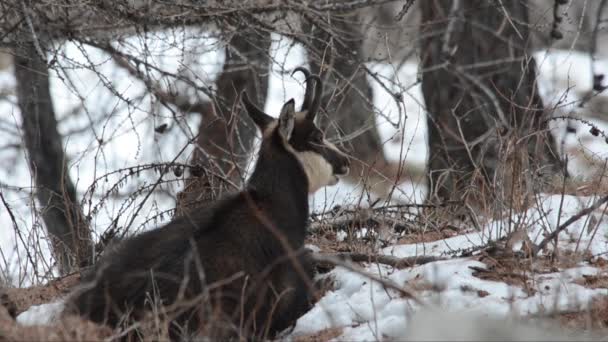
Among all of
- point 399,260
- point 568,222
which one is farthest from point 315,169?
point 568,222

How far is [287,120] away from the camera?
22.3 ft

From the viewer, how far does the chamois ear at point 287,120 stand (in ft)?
22.0

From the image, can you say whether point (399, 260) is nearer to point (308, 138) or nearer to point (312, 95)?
point (308, 138)

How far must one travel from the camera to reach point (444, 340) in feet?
14.6

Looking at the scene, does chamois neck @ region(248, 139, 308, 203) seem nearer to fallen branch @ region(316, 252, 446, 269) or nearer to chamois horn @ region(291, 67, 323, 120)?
chamois horn @ region(291, 67, 323, 120)

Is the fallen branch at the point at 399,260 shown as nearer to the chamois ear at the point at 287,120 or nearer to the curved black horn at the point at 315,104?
the chamois ear at the point at 287,120

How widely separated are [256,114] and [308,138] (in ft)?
1.25

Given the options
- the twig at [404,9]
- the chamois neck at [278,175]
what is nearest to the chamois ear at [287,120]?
the chamois neck at [278,175]

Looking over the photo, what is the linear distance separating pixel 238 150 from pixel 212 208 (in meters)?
5.92

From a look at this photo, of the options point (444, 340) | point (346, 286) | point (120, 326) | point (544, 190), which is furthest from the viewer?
point (544, 190)

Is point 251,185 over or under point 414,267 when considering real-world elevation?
over

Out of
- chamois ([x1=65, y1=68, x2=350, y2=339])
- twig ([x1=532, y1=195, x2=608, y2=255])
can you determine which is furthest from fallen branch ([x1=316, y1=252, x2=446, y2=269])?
twig ([x1=532, y1=195, x2=608, y2=255])

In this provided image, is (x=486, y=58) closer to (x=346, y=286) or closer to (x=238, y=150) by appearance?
(x=238, y=150)

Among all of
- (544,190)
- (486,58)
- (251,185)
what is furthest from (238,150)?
(251,185)
